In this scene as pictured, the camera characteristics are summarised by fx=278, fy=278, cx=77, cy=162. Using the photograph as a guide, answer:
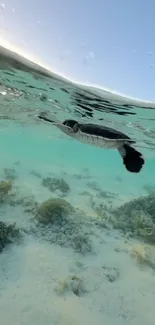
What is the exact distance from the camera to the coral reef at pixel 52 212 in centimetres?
1098

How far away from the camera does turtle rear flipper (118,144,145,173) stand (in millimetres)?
5184

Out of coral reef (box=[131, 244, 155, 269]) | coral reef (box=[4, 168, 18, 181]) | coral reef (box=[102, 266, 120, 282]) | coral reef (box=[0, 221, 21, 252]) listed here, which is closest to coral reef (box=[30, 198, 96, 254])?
coral reef (box=[0, 221, 21, 252])

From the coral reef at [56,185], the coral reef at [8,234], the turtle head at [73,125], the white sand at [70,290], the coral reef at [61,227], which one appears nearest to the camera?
the turtle head at [73,125]

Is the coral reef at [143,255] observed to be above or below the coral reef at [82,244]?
above

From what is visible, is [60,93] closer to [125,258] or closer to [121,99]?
[121,99]

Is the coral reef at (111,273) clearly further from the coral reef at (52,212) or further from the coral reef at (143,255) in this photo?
the coral reef at (52,212)

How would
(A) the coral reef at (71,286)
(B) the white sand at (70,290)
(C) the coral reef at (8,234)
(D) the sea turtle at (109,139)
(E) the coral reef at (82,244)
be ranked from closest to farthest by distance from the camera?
(D) the sea turtle at (109,139)
(B) the white sand at (70,290)
(A) the coral reef at (71,286)
(C) the coral reef at (8,234)
(E) the coral reef at (82,244)

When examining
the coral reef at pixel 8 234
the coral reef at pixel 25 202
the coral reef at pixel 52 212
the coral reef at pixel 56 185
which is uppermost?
the coral reef at pixel 52 212

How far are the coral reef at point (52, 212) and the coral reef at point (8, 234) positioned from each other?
1.41 m

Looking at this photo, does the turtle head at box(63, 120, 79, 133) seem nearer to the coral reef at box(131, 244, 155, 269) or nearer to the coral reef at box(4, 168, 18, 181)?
the coral reef at box(131, 244, 155, 269)

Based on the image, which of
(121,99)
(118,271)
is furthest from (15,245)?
A: (121,99)

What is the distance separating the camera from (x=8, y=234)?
9383mm

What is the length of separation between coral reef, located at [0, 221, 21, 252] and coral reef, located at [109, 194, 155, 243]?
5.06 metres

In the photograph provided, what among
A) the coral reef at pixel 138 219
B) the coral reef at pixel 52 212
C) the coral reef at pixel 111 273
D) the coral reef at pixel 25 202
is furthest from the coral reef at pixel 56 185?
the coral reef at pixel 111 273
